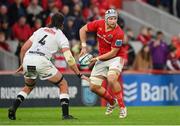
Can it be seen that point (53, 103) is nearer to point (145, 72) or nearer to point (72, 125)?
point (145, 72)

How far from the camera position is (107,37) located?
19.0m

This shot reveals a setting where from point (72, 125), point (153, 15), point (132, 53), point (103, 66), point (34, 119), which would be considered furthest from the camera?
point (153, 15)

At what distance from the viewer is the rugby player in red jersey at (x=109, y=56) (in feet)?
61.4

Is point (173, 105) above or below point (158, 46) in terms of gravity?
below

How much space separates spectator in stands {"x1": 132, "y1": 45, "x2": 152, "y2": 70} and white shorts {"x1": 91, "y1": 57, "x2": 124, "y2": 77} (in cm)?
864

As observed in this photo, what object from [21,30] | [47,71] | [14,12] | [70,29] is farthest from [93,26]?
[70,29]

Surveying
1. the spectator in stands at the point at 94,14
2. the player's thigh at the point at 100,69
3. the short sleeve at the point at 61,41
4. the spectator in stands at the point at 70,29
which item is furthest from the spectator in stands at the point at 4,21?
the short sleeve at the point at 61,41

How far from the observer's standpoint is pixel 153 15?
108 feet

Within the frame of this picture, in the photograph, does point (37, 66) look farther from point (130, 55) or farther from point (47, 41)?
point (130, 55)

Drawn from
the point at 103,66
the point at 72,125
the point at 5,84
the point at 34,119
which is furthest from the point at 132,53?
the point at 72,125

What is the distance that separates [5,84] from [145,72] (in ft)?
16.2

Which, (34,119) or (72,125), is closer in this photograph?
(72,125)

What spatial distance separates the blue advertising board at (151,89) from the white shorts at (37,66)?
8919mm

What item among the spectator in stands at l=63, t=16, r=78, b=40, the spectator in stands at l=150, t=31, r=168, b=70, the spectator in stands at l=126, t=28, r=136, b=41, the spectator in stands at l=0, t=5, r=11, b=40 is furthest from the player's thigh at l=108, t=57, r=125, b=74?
the spectator in stands at l=126, t=28, r=136, b=41
